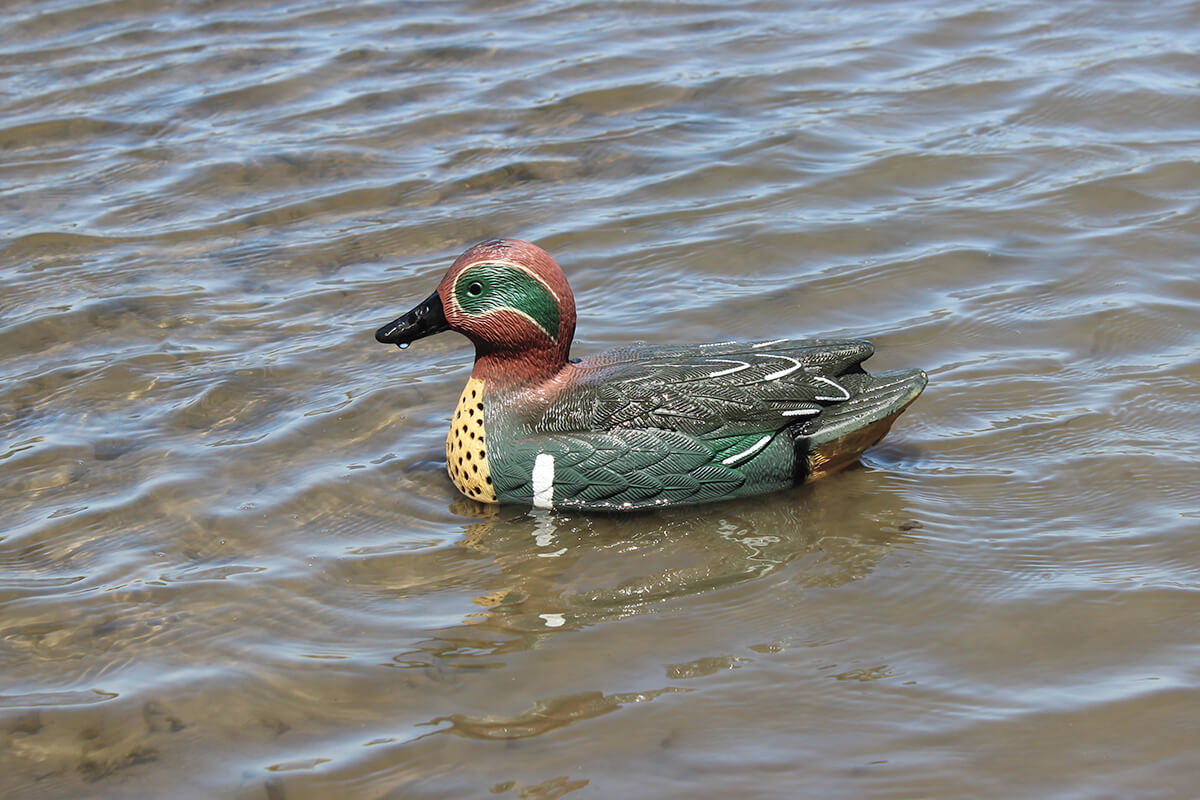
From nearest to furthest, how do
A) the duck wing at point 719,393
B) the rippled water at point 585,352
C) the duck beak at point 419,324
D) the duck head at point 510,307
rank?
the rippled water at point 585,352 → the duck wing at point 719,393 → the duck head at point 510,307 → the duck beak at point 419,324

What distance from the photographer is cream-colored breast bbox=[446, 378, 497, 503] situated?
598 centimetres

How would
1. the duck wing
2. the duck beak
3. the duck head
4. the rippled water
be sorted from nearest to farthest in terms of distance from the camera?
the rippled water, the duck wing, the duck head, the duck beak

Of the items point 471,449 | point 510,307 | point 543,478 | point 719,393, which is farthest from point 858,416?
point 471,449

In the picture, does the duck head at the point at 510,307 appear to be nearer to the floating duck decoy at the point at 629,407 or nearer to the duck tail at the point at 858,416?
the floating duck decoy at the point at 629,407

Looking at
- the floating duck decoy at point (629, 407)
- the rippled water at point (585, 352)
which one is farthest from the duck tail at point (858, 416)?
the rippled water at point (585, 352)

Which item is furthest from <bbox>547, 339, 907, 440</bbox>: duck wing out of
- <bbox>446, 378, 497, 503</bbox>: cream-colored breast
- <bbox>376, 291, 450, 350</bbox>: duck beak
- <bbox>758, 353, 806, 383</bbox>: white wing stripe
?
<bbox>376, 291, 450, 350</bbox>: duck beak

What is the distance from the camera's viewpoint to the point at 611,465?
5.79m

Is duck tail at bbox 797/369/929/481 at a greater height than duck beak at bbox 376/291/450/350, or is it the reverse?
duck beak at bbox 376/291/450/350

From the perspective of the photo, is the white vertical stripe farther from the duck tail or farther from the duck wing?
the duck tail

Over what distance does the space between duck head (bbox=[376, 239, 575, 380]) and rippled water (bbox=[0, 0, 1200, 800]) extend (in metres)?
0.69

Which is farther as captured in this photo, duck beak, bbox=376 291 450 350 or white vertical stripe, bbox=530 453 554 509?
duck beak, bbox=376 291 450 350

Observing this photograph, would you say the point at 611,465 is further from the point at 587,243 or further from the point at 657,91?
the point at 657,91

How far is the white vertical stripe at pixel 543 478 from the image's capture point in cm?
586

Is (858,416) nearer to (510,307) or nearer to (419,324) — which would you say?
(510,307)
